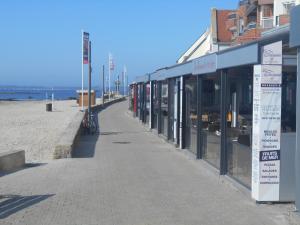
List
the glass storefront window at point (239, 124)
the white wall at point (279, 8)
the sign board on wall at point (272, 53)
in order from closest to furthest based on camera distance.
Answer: the sign board on wall at point (272, 53) < the glass storefront window at point (239, 124) < the white wall at point (279, 8)

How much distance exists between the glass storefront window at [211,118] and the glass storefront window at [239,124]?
0.40m

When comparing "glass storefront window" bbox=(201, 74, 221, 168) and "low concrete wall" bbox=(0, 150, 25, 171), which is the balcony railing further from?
"low concrete wall" bbox=(0, 150, 25, 171)

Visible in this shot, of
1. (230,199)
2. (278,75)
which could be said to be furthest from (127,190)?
(278,75)

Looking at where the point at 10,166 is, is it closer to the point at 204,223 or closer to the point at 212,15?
the point at 204,223

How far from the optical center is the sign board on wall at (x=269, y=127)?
933 cm

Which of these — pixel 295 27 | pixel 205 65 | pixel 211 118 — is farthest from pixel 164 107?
pixel 295 27

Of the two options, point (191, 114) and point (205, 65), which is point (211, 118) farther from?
point (191, 114)

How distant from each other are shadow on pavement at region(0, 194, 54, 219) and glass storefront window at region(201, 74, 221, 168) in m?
4.50

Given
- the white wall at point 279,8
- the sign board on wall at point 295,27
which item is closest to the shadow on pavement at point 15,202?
the sign board on wall at point 295,27

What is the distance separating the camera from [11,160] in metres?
13.9

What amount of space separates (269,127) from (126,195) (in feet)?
8.76

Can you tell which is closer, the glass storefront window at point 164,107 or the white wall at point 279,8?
the glass storefront window at point 164,107

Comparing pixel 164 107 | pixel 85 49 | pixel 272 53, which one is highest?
pixel 85 49

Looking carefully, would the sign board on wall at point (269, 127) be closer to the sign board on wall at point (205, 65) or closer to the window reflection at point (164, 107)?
the sign board on wall at point (205, 65)
